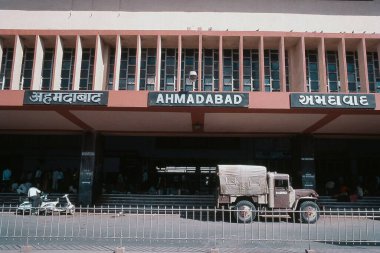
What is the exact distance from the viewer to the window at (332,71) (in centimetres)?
1942

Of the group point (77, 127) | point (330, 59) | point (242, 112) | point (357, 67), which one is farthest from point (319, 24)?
point (77, 127)

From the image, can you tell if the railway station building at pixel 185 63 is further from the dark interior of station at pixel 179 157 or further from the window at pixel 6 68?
the dark interior of station at pixel 179 157

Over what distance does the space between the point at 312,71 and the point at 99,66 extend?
477 inches

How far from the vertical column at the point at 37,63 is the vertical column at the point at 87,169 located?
3.80 m

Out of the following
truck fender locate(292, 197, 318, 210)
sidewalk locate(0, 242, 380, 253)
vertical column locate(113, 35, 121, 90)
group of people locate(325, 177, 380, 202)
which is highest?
vertical column locate(113, 35, 121, 90)

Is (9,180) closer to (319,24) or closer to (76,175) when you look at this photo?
(76,175)

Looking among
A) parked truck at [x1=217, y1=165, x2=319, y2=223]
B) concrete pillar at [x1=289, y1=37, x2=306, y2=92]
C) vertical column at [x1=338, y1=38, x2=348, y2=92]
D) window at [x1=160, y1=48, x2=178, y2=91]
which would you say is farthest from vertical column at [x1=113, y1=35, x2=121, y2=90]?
vertical column at [x1=338, y1=38, x2=348, y2=92]

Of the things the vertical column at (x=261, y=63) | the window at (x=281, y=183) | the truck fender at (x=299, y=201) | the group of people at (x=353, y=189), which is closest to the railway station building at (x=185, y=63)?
the vertical column at (x=261, y=63)

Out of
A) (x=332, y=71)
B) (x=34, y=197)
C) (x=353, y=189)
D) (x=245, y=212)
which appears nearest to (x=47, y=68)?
(x=34, y=197)

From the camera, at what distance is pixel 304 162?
741 inches

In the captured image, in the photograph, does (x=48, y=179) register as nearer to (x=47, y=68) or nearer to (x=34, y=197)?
(x=34, y=197)

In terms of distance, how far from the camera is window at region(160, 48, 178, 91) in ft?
64.0

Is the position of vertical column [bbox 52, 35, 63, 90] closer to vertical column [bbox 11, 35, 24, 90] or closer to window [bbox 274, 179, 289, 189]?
vertical column [bbox 11, 35, 24, 90]

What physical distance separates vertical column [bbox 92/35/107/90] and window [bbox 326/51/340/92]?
12.9 metres
